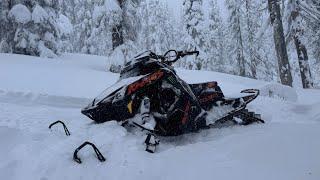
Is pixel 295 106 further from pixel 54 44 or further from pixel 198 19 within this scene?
pixel 198 19

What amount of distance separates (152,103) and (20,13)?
49.9 feet

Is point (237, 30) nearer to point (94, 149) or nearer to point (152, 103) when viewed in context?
point (152, 103)

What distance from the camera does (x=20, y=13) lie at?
19484 millimetres

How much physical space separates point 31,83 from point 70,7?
34.1 m

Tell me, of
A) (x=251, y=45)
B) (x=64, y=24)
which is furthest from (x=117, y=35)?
(x=251, y=45)

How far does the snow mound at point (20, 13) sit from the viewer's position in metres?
19.5

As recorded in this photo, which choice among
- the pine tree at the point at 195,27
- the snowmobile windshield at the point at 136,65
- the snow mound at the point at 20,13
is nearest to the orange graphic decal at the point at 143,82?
the snowmobile windshield at the point at 136,65

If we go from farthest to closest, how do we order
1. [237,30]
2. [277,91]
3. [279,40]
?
[237,30] → [279,40] → [277,91]

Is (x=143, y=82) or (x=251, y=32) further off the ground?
(x=251, y=32)

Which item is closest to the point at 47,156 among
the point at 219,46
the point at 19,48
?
the point at 19,48

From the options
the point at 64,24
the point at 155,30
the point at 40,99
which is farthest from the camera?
the point at 155,30

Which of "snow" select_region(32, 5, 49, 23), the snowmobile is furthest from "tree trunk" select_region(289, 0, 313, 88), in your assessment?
the snowmobile

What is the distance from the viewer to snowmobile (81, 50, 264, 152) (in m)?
6.06

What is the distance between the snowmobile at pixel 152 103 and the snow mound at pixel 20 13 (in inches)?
562
